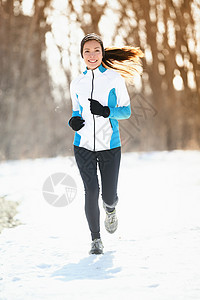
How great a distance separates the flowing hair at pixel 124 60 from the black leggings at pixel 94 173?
25.6 inches

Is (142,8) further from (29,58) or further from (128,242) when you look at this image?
(128,242)

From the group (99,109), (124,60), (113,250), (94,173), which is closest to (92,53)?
(124,60)

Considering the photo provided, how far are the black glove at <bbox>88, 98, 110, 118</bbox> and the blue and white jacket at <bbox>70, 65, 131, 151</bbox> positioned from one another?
0.29 ft

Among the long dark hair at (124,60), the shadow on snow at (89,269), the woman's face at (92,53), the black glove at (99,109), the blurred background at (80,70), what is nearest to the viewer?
the shadow on snow at (89,269)

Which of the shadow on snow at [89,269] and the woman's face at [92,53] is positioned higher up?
the woman's face at [92,53]

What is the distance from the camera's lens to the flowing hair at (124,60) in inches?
129

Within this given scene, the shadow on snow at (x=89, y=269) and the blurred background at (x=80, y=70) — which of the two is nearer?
the shadow on snow at (x=89, y=269)

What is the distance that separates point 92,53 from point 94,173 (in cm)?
92

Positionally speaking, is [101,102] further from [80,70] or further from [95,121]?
[80,70]

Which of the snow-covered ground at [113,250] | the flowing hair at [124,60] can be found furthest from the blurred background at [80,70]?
the flowing hair at [124,60]

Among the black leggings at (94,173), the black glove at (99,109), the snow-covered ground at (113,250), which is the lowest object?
the snow-covered ground at (113,250)

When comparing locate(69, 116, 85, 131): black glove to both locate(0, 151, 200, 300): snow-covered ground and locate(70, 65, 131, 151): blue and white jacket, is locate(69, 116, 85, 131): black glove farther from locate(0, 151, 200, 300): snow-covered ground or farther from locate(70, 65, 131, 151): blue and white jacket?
locate(0, 151, 200, 300): snow-covered ground

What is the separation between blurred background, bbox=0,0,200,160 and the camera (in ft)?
40.2

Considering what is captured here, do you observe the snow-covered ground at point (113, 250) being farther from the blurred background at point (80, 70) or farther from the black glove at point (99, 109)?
the blurred background at point (80, 70)
